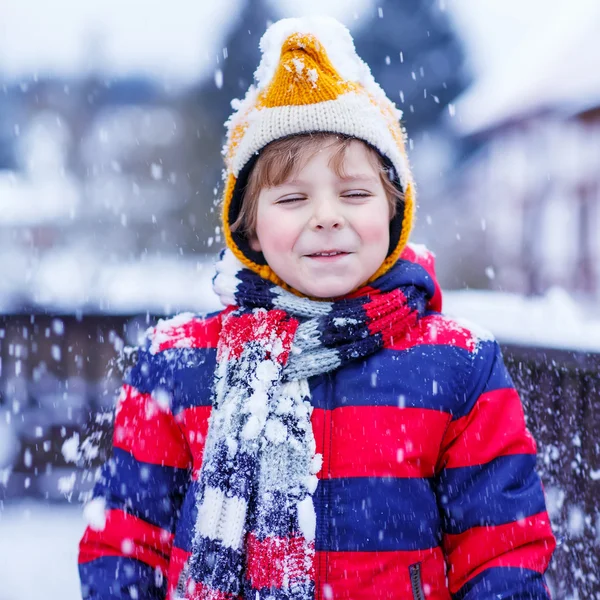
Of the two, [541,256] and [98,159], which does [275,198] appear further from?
[98,159]

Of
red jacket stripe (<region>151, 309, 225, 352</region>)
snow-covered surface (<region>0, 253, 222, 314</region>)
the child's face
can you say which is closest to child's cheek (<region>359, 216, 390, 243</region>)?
the child's face

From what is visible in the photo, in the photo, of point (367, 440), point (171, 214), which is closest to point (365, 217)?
point (367, 440)

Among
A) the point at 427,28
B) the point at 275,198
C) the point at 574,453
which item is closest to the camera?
the point at 275,198

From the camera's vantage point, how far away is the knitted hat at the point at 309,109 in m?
1.52

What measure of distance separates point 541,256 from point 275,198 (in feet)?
40.5

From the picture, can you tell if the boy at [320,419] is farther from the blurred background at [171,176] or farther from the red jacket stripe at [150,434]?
the blurred background at [171,176]

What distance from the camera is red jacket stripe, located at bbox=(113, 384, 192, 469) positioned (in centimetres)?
158

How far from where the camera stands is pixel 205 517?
4.63 ft

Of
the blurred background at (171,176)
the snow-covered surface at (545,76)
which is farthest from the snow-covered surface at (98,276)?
the snow-covered surface at (545,76)

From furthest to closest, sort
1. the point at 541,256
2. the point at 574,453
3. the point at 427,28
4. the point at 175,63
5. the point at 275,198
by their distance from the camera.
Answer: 1. the point at 175,63
2. the point at 427,28
3. the point at 541,256
4. the point at 574,453
5. the point at 275,198

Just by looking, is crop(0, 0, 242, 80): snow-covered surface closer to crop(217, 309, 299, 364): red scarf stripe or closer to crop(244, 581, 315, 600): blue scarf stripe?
crop(217, 309, 299, 364): red scarf stripe

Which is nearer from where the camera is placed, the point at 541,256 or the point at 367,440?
the point at 367,440

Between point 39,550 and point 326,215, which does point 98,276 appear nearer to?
point 39,550

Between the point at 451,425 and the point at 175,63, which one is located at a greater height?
the point at 175,63
